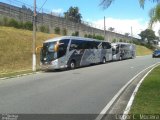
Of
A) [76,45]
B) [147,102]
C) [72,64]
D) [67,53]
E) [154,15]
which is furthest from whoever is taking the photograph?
[76,45]

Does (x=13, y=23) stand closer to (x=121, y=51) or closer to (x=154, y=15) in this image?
(x=121, y=51)

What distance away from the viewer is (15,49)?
138ft

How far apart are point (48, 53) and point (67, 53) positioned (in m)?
A: 1.86

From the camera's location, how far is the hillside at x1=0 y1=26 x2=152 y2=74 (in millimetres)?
36781

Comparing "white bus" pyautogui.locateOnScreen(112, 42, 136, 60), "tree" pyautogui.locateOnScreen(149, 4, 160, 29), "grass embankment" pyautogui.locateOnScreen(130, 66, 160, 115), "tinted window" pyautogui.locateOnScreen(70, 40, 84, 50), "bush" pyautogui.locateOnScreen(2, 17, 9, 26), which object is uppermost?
"bush" pyautogui.locateOnScreen(2, 17, 9, 26)

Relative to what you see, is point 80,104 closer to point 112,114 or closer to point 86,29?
point 112,114

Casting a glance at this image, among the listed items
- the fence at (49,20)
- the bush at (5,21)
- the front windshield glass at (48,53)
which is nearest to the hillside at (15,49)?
the bush at (5,21)

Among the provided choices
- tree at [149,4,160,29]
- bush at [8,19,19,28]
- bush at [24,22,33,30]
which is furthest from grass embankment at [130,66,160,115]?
bush at [24,22,33,30]

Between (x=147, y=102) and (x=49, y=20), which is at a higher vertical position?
(x=49, y=20)

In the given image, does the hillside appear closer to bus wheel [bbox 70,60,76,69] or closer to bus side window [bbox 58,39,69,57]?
bus wheel [bbox 70,60,76,69]

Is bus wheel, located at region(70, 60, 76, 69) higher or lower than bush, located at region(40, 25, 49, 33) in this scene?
lower

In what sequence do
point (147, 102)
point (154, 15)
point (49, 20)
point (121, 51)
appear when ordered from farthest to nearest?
point (49, 20) < point (121, 51) < point (154, 15) < point (147, 102)

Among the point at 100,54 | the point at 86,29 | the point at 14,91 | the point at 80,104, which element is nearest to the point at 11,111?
the point at 80,104

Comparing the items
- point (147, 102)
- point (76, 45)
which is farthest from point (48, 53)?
point (147, 102)
